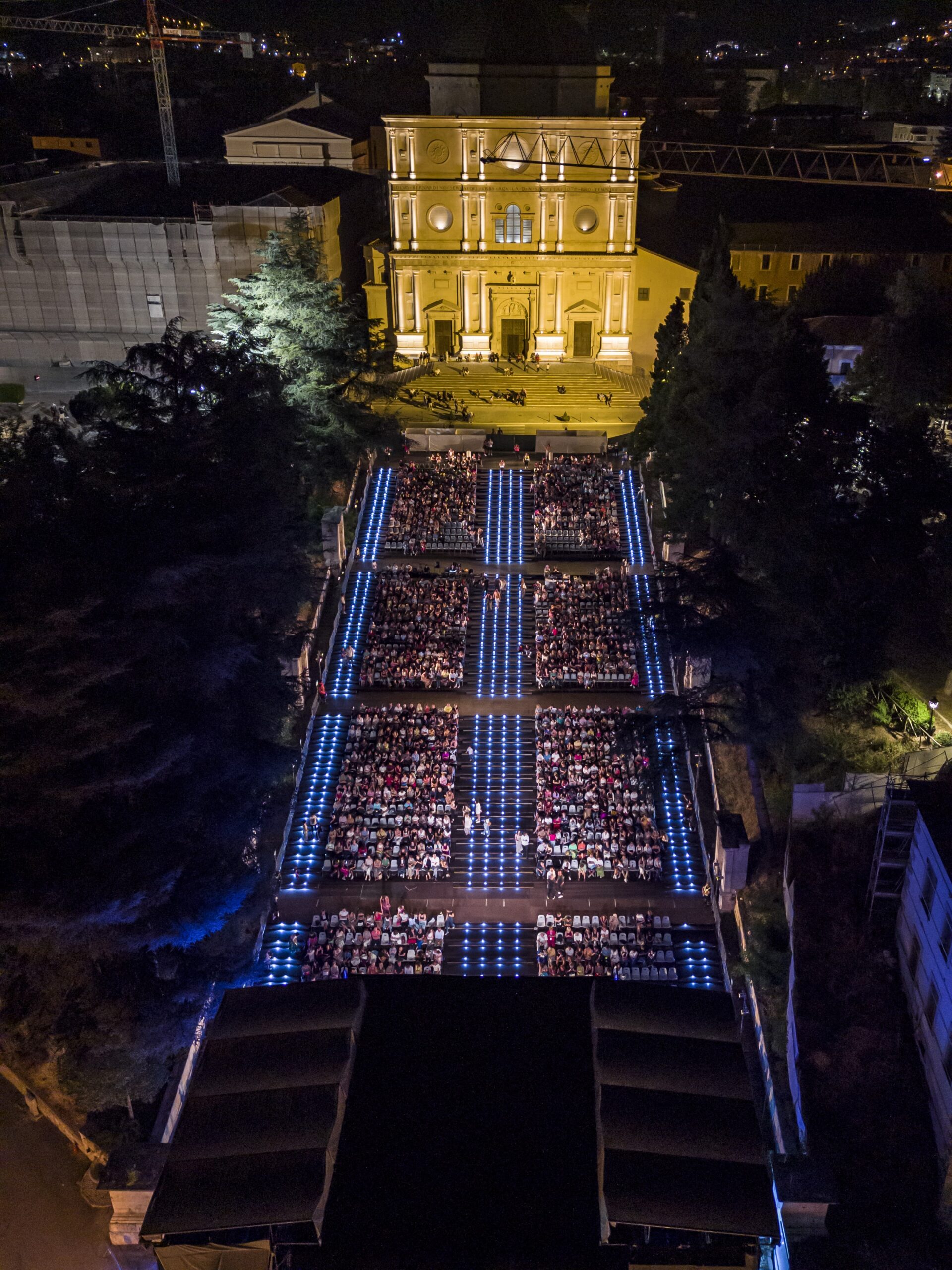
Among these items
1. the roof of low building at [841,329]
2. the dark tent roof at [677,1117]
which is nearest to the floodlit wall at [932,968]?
the dark tent roof at [677,1117]

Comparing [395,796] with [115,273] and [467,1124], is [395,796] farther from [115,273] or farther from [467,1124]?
[115,273]

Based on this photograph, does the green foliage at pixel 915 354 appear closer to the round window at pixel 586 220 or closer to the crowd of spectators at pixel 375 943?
the crowd of spectators at pixel 375 943

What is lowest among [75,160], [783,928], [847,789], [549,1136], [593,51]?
[783,928]

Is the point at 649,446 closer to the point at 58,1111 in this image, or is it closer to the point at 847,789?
the point at 847,789

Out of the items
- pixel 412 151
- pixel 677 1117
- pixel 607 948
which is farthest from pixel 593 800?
pixel 412 151

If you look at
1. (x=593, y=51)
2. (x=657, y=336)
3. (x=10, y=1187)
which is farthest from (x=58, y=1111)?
(x=593, y=51)

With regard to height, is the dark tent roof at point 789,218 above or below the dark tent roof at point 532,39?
below
